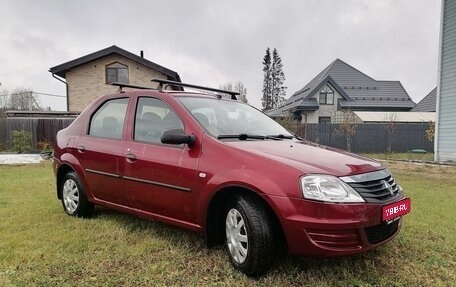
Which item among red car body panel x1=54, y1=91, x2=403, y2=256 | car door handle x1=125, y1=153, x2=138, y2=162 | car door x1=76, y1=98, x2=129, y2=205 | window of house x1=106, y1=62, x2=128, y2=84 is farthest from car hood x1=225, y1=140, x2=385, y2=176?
window of house x1=106, y1=62, x2=128, y2=84

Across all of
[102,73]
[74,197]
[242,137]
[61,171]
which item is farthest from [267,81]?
[242,137]

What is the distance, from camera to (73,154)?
4.89 meters

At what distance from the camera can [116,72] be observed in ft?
Answer: 70.6

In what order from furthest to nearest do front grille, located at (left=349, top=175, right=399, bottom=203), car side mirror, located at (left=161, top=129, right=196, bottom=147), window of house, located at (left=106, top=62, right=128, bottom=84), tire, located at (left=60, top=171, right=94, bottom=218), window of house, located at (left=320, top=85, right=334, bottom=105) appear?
1. window of house, located at (left=320, top=85, right=334, bottom=105)
2. window of house, located at (left=106, top=62, right=128, bottom=84)
3. tire, located at (left=60, top=171, right=94, bottom=218)
4. car side mirror, located at (left=161, top=129, right=196, bottom=147)
5. front grille, located at (left=349, top=175, right=399, bottom=203)

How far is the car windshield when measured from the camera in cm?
373

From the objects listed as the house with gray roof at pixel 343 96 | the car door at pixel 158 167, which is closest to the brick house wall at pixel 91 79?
the house with gray roof at pixel 343 96

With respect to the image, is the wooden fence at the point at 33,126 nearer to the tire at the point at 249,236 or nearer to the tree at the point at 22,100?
the tire at the point at 249,236

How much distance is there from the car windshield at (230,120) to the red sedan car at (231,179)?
0.02 metres

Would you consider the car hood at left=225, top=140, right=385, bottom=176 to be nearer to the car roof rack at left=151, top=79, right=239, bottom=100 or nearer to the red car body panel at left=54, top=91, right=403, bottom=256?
the red car body panel at left=54, top=91, right=403, bottom=256

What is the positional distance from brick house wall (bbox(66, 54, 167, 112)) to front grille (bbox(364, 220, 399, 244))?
19.2 m

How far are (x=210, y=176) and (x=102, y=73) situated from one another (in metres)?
19.7

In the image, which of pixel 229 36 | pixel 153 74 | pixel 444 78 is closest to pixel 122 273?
pixel 444 78

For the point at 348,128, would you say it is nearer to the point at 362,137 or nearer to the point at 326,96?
the point at 362,137

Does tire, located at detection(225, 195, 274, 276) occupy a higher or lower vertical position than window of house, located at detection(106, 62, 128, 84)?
lower
